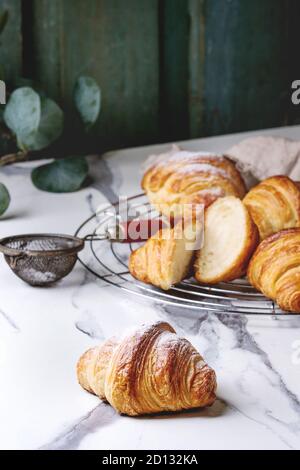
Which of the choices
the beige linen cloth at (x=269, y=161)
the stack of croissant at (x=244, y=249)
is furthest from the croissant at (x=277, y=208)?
the beige linen cloth at (x=269, y=161)

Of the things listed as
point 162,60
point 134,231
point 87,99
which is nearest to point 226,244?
point 134,231

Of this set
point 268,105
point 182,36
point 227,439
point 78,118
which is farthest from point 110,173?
point 227,439

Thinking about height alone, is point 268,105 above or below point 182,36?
below

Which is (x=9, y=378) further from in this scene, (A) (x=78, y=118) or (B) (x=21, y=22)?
(B) (x=21, y=22)

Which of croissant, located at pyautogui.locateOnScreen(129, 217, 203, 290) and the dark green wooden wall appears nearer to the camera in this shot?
croissant, located at pyautogui.locateOnScreen(129, 217, 203, 290)

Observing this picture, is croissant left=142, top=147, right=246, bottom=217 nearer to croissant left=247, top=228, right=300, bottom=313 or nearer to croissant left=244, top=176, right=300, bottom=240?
croissant left=244, top=176, right=300, bottom=240

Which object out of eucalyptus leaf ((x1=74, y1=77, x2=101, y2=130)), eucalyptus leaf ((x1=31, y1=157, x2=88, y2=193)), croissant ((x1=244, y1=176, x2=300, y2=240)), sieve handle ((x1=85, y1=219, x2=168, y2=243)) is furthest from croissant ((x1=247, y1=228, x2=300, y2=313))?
eucalyptus leaf ((x1=74, y1=77, x2=101, y2=130))
